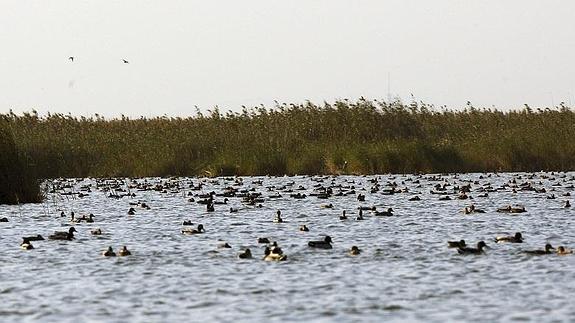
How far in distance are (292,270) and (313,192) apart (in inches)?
787

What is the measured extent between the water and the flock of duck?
0.31 m

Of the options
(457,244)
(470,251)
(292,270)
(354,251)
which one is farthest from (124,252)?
(470,251)

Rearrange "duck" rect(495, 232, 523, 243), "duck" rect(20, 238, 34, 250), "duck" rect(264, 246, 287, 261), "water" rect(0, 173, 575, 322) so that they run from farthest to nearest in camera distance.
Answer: "duck" rect(20, 238, 34, 250) < "duck" rect(495, 232, 523, 243) < "duck" rect(264, 246, 287, 261) < "water" rect(0, 173, 575, 322)

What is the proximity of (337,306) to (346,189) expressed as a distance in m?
24.8

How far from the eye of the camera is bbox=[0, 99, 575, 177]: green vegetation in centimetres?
5016

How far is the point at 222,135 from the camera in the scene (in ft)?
181

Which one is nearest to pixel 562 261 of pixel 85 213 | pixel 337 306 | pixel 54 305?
pixel 337 306

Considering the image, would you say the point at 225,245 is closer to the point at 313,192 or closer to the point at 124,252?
the point at 124,252

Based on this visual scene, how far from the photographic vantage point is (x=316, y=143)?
173 ft

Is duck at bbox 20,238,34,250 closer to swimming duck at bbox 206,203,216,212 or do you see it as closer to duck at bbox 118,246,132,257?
duck at bbox 118,246,132,257

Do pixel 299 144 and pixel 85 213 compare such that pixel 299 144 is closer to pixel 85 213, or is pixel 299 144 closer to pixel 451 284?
pixel 85 213

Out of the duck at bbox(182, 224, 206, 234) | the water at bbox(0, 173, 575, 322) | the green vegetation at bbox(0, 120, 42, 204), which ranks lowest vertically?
the water at bbox(0, 173, 575, 322)

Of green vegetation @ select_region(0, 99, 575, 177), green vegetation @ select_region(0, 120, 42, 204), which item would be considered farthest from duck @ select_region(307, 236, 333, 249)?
green vegetation @ select_region(0, 99, 575, 177)

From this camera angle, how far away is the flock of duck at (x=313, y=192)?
21.6 metres
